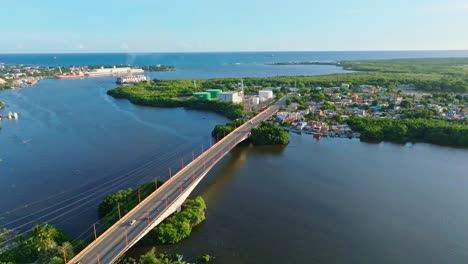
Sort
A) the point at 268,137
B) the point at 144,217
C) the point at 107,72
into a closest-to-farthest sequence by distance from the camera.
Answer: the point at 144,217 < the point at 268,137 < the point at 107,72

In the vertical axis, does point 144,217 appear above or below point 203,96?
below

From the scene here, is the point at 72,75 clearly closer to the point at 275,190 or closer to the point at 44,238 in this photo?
the point at 275,190

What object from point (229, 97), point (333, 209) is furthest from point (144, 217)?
point (229, 97)

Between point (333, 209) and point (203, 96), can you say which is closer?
point (333, 209)

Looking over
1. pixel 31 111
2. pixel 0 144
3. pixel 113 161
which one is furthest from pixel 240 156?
pixel 31 111

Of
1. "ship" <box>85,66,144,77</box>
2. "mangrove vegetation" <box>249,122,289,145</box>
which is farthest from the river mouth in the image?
"ship" <box>85,66,144,77</box>

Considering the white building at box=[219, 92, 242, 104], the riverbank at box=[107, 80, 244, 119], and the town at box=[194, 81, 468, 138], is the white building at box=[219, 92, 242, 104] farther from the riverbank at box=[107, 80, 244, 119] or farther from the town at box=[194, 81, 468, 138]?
the riverbank at box=[107, 80, 244, 119]

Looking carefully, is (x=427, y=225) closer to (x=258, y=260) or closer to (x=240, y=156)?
(x=258, y=260)
